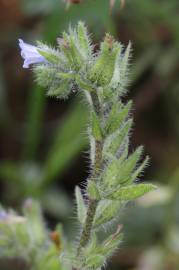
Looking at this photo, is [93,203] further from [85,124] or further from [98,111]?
[85,124]

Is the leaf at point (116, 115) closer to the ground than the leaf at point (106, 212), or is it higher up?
higher up

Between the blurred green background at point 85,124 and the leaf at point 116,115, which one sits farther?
the blurred green background at point 85,124

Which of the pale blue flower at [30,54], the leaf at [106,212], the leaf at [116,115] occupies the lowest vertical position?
the leaf at [106,212]

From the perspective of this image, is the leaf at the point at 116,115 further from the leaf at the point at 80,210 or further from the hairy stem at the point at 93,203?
the leaf at the point at 80,210

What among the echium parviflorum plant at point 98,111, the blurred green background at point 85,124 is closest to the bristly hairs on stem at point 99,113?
the echium parviflorum plant at point 98,111

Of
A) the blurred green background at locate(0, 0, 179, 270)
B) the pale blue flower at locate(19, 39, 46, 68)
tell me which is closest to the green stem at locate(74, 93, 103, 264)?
the pale blue flower at locate(19, 39, 46, 68)

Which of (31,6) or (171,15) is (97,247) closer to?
(31,6)

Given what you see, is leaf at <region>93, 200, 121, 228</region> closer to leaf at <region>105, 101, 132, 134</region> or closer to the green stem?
the green stem

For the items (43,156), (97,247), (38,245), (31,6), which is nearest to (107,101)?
(97,247)
